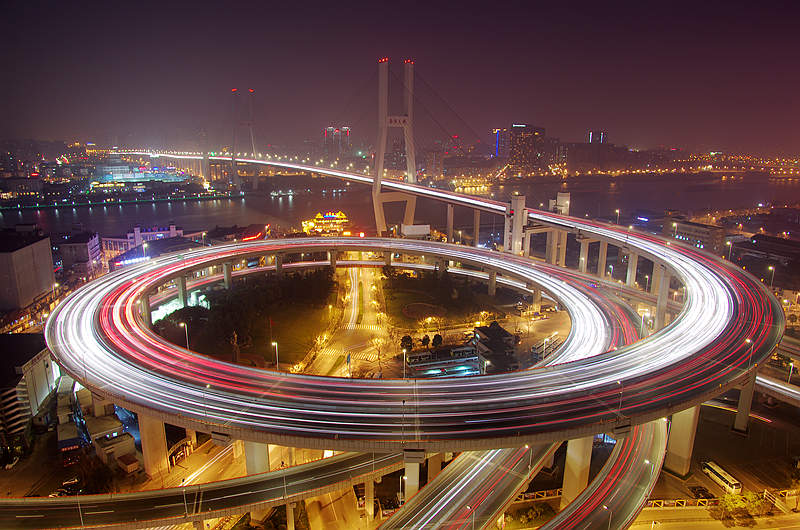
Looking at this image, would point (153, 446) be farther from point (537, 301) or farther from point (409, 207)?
point (409, 207)

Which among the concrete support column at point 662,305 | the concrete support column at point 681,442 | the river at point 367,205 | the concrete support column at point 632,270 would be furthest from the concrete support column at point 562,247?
the concrete support column at point 681,442

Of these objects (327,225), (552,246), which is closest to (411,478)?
(552,246)

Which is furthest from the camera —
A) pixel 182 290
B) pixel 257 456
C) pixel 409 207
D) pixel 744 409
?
pixel 409 207

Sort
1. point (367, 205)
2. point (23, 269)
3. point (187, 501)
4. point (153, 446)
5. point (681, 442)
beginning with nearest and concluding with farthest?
point (187, 501)
point (153, 446)
point (681, 442)
point (23, 269)
point (367, 205)

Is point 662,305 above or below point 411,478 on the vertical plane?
above

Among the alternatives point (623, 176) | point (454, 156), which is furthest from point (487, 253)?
point (623, 176)

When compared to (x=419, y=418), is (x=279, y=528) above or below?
below

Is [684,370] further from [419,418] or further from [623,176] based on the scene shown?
[623,176]

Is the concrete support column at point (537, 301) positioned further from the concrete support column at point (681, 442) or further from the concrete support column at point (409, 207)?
the concrete support column at point (409, 207)
